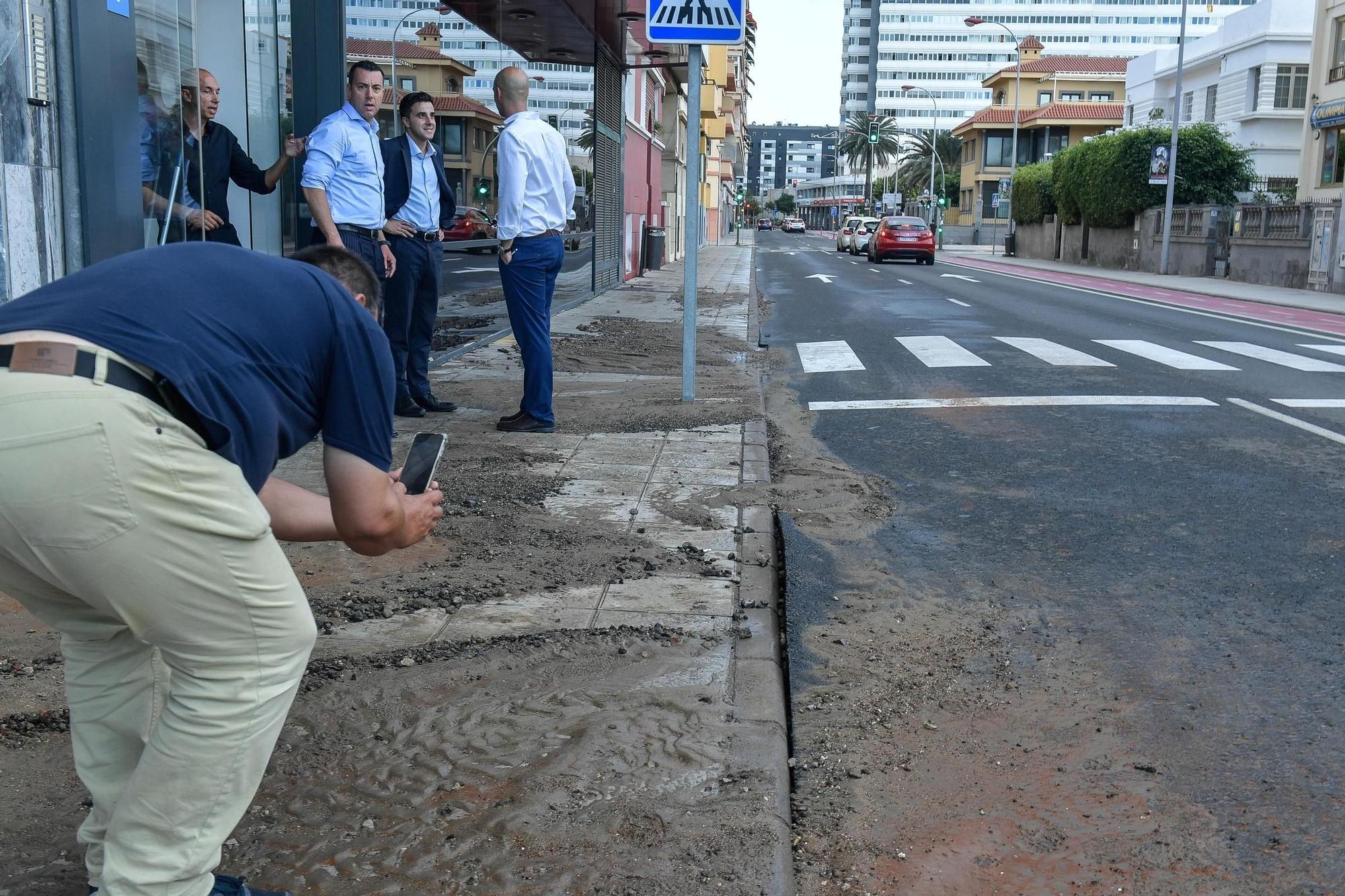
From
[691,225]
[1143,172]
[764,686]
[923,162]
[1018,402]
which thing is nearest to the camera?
[764,686]

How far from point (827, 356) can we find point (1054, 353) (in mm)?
2260

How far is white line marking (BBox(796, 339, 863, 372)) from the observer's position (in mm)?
11508

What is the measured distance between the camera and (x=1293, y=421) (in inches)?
328

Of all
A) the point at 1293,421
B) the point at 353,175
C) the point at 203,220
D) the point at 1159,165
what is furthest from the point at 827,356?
the point at 1159,165

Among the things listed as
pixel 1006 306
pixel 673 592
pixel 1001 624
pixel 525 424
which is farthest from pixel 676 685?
pixel 1006 306

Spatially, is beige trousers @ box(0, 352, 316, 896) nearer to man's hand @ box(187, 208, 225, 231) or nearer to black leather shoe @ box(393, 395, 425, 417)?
man's hand @ box(187, 208, 225, 231)

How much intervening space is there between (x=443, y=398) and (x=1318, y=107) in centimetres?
3423

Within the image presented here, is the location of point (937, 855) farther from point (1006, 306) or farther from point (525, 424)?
point (1006, 306)

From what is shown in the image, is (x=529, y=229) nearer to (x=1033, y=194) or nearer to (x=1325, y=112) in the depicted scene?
(x=1325, y=112)

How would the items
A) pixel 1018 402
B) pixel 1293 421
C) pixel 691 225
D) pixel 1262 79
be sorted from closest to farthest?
pixel 1293 421 < pixel 691 225 < pixel 1018 402 < pixel 1262 79

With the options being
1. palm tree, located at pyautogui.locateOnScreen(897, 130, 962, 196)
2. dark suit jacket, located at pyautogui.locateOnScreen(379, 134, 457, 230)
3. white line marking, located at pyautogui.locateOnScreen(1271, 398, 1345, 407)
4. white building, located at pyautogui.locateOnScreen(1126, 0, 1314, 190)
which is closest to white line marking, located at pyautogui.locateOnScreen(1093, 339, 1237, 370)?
white line marking, located at pyautogui.locateOnScreen(1271, 398, 1345, 407)

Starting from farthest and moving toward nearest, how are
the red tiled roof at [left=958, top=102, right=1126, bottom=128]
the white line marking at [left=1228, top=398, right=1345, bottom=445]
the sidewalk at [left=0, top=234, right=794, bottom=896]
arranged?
the red tiled roof at [left=958, top=102, right=1126, bottom=128] → the white line marking at [left=1228, top=398, right=1345, bottom=445] → the sidewalk at [left=0, top=234, right=794, bottom=896]

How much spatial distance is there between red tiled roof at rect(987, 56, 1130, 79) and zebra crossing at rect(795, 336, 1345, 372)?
266ft

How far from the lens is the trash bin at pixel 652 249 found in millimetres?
28375
